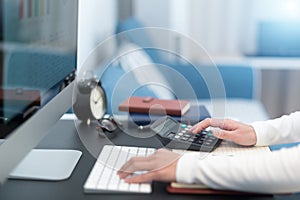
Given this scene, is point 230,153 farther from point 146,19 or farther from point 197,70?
point 146,19

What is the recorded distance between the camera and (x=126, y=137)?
1.13m

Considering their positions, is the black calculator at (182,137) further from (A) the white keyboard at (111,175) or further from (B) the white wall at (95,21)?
(B) the white wall at (95,21)

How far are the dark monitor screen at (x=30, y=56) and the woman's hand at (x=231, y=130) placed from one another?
320mm

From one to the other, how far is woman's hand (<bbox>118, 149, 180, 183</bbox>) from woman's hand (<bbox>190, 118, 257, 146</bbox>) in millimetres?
203

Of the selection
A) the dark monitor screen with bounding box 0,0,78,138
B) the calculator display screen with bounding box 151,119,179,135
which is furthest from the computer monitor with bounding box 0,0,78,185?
the calculator display screen with bounding box 151,119,179,135

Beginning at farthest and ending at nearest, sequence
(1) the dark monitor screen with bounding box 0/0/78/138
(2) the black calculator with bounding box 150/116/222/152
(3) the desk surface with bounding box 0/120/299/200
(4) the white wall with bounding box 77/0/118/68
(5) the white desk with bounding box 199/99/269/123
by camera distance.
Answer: (5) the white desk with bounding box 199/99/269/123
(4) the white wall with bounding box 77/0/118/68
(2) the black calculator with bounding box 150/116/222/152
(3) the desk surface with bounding box 0/120/299/200
(1) the dark monitor screen with bounding box 0/0/78/138

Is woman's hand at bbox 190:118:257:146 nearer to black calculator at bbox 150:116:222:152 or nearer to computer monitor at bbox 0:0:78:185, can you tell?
black calculator at bbox 150:116:222:152

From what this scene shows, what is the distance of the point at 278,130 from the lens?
3.43 feet

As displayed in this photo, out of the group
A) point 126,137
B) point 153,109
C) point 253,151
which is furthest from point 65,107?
point 253,151


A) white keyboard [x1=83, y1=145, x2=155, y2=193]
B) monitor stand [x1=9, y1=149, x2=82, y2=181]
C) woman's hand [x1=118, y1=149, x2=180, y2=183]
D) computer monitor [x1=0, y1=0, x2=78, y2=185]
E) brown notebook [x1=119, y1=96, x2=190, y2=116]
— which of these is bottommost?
monitor stand [x1=9, y1=149, x2=82, y2=181]

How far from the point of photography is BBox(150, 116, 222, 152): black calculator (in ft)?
3.25

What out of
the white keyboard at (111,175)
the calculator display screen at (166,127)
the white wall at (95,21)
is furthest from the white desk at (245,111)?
the white keyboard at (111,175)

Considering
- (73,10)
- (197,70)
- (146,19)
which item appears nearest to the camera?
(73,10)

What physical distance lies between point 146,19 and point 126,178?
7.95ft
